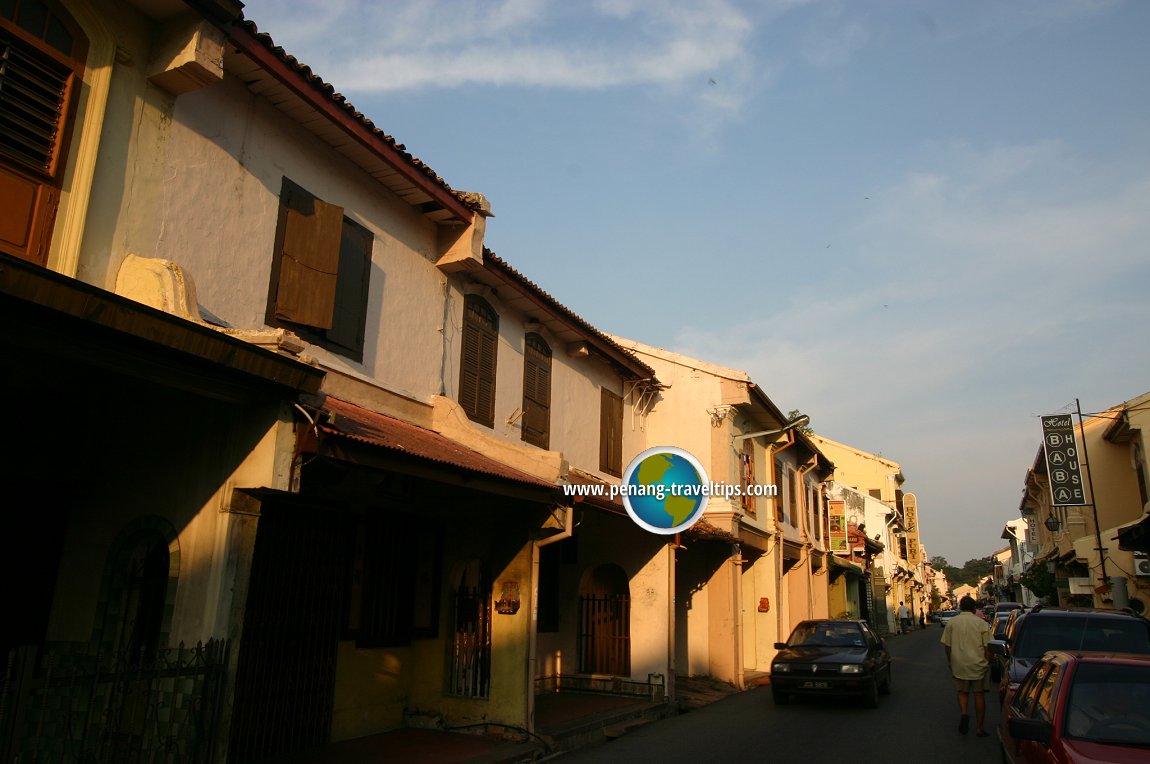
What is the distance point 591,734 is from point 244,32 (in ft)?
31.9

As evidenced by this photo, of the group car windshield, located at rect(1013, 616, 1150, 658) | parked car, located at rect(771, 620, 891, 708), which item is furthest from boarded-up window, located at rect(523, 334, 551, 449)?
car windshield, located at rect(1013, 616, 1150, 658)

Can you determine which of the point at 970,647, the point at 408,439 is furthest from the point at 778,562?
the point at 408,439

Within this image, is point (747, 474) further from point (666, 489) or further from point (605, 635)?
point (605, 635)

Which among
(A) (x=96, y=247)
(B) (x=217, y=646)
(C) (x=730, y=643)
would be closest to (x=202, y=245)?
(A) (x=96, y=247)

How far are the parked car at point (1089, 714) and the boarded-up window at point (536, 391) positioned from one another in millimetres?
8901

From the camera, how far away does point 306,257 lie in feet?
30.3

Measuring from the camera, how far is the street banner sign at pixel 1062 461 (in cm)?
2995

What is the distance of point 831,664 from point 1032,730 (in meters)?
8.91

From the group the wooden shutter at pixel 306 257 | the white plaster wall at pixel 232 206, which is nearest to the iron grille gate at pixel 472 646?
the white plaster wall at pixel 232 206

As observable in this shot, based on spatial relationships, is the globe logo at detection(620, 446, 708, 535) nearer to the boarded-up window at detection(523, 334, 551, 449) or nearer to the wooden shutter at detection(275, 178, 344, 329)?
the boarded-up window at detection(523, 334, 551, 449)

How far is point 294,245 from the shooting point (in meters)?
9.14

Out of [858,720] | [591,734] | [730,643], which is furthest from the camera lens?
[730,643]

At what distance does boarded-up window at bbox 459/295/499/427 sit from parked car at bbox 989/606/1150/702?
26.2 ft

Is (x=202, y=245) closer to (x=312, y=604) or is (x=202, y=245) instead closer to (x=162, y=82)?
(x=162, y=82)
